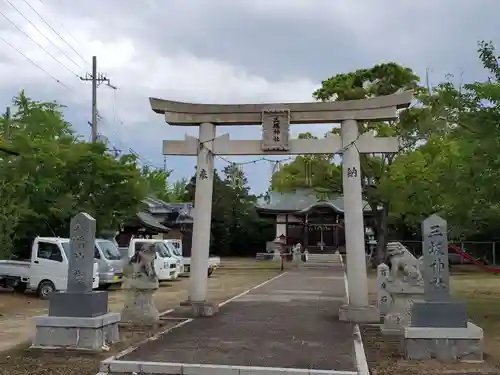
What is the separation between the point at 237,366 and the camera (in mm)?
7809

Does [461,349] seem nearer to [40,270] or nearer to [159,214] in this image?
[40,270]

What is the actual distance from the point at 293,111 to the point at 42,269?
32.2ft

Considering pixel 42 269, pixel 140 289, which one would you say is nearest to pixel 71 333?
pixel 140 289

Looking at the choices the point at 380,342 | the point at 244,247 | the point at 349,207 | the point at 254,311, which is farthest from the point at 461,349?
the point at 244,247

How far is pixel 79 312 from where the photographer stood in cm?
946

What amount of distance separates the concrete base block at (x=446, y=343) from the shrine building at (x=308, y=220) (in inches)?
1436

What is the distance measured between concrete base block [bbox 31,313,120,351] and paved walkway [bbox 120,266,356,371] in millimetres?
756

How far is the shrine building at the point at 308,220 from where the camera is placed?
4659 cm

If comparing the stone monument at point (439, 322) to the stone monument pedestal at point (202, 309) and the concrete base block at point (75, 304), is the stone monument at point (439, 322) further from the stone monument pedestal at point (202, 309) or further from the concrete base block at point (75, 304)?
the stone monument pedestal at point (202, 309)

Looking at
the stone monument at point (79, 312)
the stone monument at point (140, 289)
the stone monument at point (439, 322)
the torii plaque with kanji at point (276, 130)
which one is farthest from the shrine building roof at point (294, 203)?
the stone monument at point (439, 322)

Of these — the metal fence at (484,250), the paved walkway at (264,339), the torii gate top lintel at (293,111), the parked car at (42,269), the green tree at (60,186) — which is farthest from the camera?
the metal fence at (484,250)

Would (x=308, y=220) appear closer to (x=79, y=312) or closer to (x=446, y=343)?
(x=79, y=312)

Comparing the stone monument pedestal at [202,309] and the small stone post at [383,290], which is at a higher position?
the small stone post at [383,290]

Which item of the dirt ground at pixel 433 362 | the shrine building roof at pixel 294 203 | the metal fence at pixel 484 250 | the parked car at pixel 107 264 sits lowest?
the dirt ground at pixel 433 362
